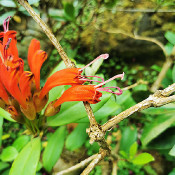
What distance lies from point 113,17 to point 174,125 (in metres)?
1.40

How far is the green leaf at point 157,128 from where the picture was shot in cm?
84

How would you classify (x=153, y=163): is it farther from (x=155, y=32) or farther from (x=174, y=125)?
(x=155, y=32)

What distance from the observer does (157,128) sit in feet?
2.82

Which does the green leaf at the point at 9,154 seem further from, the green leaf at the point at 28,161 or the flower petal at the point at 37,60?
the flower petal at the point at 37,60

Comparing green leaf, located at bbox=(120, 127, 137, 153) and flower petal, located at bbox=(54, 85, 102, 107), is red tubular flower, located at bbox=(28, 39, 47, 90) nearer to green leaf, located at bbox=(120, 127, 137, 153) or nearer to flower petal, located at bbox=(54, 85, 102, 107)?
flower petal, located at bbox=(54, 85, 102, 107)

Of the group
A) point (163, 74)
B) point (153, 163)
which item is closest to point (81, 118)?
point (163, 74)

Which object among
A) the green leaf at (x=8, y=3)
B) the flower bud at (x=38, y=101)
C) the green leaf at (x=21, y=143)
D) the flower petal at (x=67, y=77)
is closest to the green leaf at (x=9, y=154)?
the green leaf at (x=21, y=143)

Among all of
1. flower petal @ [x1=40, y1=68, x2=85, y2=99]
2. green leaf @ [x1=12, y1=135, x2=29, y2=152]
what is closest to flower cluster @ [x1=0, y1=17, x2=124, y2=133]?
flower petal @ [x1=40, y1=68, x2=85, y2=99]

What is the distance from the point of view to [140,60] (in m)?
2.09

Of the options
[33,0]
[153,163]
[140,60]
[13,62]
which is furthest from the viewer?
[140,60]

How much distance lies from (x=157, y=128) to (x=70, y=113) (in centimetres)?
39

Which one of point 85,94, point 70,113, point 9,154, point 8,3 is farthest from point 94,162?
point 8,3

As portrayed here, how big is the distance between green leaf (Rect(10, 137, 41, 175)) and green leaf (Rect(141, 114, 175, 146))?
1.46 feet

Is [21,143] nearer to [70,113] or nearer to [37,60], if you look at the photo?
[70,113]
